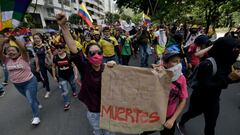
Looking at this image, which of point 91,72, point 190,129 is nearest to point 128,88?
point 91,72

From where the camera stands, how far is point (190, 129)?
3434mm

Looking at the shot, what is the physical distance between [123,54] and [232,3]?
6.51 meters

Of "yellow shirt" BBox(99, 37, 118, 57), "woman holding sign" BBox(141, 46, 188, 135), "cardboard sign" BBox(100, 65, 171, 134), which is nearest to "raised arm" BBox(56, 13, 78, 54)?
"cardboard sign" BBox(100, 65, 171, 134)

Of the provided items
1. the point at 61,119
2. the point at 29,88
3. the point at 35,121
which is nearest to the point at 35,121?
the point at 35,121

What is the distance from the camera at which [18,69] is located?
3.57m

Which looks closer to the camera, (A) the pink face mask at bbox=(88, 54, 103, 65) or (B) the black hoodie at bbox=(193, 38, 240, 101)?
(A) the pink face mask at bbox=(88, 54, 103, 65)

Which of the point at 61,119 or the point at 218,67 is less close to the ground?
the point at 218,67

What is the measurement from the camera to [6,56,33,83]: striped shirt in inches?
139

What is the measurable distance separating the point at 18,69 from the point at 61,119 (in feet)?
4.51

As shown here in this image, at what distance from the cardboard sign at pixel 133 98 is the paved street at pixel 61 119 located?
4.97ft

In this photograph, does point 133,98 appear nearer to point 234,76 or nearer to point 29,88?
point 234,76

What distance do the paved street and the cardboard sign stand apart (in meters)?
1.51

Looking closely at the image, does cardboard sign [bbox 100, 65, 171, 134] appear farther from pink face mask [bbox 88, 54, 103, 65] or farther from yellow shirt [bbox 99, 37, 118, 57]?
yellow shirt [bbox 99, 37, 118, 57]

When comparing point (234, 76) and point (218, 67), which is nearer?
point (218, 67)
